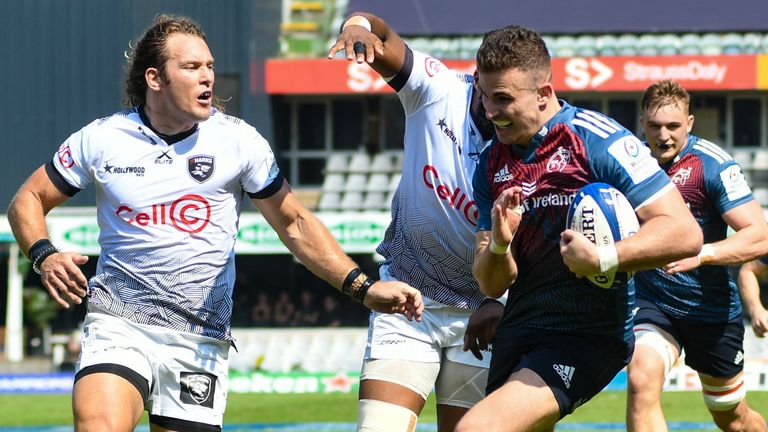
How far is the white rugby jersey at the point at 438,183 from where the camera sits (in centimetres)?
575

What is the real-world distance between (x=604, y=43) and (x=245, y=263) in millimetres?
8345

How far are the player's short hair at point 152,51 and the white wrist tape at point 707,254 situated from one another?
114 inches

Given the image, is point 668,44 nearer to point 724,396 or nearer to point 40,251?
point 724,396

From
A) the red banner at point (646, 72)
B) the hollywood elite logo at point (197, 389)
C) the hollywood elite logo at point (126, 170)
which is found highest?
the hollywood elite logo at point (126, 170)

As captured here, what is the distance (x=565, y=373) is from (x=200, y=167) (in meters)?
1.87

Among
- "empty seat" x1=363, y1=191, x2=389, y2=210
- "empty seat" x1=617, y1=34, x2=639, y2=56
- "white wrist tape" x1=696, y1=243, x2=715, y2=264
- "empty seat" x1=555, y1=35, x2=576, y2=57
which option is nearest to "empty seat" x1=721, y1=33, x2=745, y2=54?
"empty seat" x1=617, y1=34, x2=639, y2=56

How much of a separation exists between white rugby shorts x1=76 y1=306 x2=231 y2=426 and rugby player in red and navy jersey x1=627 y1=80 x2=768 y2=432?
252 centimetres

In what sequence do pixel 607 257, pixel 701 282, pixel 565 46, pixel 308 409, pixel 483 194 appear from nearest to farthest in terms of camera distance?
1. pixel 607 257
2. pixel 483 194
3. pixel 701 282
4. pixel 308 409
5. pixel 565 46

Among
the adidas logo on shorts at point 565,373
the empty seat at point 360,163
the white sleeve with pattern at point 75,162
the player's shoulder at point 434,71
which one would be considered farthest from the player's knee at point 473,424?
the empty seat at point 360,163

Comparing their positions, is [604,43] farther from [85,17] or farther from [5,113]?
[5,113]

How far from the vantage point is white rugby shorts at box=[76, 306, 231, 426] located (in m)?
5.37

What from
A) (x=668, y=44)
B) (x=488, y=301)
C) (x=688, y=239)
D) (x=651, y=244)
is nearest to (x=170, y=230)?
(x=488, y=301)

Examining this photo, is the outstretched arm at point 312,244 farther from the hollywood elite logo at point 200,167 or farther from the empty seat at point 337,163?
the empty seat at point 337,163

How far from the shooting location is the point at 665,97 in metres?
7.22
